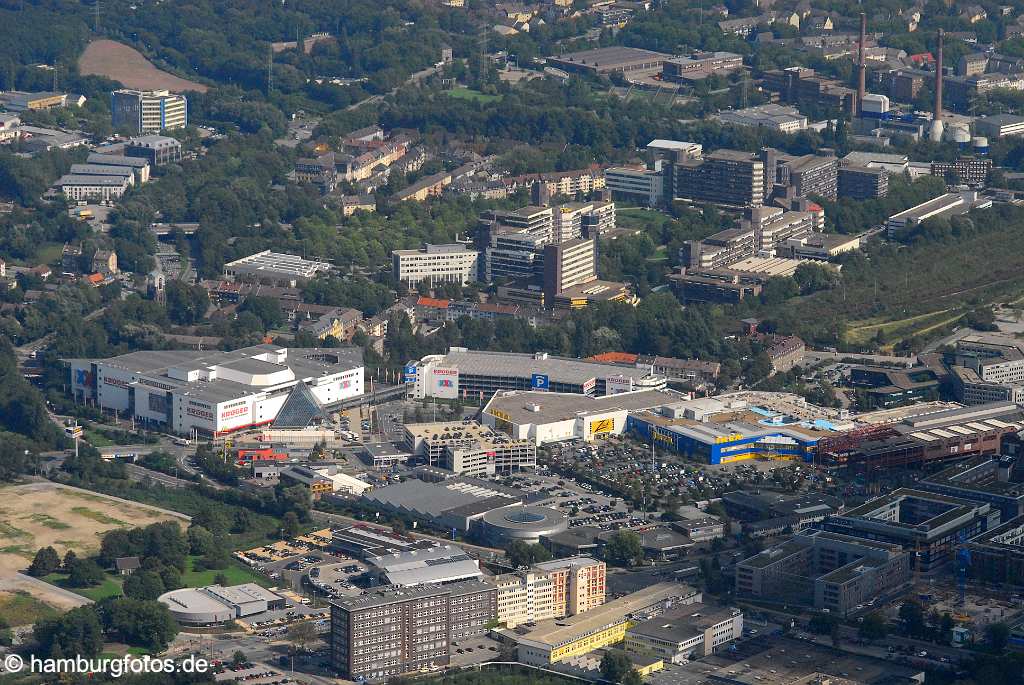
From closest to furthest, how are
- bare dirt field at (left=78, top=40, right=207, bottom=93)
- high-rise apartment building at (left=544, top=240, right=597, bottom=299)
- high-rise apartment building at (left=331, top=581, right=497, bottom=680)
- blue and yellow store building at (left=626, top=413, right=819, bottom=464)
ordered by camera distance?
high-rise apartment building at (left=331, top=581, right=497, bottom=680), blue and yellow store building at (left=626, top=413, right=819, bottom=464), high-rise apartment building at (left=544, top=240, right=597, bottom=299), bare dirt field at (left=78, top=40, right=207, bottom=93)

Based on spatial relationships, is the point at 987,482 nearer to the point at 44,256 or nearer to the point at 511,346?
the point at 511,346

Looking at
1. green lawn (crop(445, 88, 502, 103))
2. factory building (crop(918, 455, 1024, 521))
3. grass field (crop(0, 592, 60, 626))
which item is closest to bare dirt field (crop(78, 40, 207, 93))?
green lawn (crop(445, 88, 502, 103))

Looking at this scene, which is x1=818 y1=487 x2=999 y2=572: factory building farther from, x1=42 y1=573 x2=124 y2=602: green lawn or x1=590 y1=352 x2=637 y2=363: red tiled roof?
x1=42 y1=573 x2=124 y2=602: green lawn

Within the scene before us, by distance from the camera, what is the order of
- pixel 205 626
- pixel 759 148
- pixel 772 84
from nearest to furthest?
1. pixel 205 626
2. pixel 759 148
3. pixel 772 84

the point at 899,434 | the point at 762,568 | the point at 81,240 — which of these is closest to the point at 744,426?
the point at 899,434

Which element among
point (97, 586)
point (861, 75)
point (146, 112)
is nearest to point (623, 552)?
point (97, 586)

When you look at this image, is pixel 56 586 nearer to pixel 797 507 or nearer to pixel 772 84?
pixel 797 507
